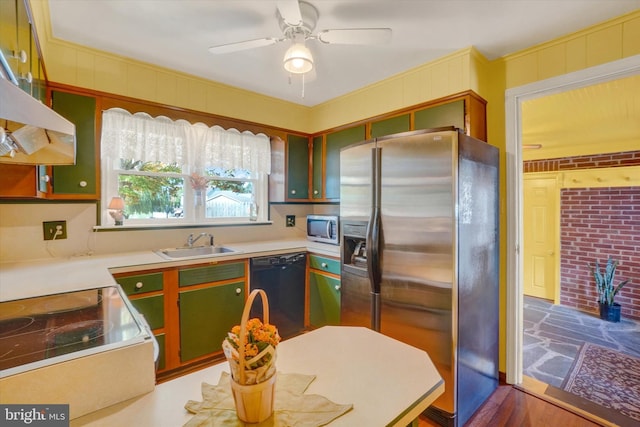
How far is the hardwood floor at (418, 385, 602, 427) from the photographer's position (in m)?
1.84

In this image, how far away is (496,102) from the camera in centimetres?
234

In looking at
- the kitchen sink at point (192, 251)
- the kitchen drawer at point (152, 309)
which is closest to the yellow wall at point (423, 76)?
the kitchen sink at point (192, 251)

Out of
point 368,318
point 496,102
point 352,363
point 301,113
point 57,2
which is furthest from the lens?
point 301,113

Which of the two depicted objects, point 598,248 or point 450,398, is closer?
point 450,398

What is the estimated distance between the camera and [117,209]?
7.97 feet

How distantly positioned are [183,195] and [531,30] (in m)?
3.05

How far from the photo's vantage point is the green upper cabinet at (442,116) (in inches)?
87.6

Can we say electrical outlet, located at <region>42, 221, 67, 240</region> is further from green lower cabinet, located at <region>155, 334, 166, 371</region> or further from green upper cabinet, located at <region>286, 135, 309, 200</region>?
green upper cabinet, located at <region>286, 135, 309, 200</region>

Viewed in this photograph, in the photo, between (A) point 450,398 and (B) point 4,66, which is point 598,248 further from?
(B) point 4,66

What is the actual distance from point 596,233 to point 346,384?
16.1 feet

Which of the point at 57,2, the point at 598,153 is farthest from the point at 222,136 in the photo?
the point at 598,153

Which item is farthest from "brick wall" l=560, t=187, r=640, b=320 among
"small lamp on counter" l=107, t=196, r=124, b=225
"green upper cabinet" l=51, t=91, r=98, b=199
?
"green upper cabinet" l=51, t=91, r=98, b=199

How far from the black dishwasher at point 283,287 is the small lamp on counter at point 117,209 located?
44.7 inches

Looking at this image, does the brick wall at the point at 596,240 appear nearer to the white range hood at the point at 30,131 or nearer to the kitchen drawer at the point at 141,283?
the kitchen drawer at the point at 141,283
